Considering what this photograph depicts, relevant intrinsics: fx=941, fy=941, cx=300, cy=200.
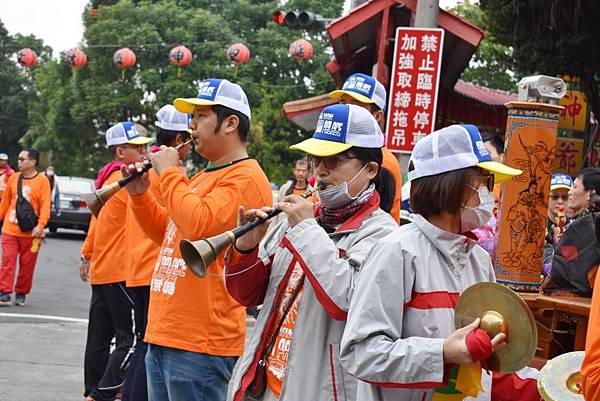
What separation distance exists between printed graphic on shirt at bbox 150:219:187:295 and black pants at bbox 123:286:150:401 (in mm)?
843

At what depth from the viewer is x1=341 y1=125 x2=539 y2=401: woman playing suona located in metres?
2.66

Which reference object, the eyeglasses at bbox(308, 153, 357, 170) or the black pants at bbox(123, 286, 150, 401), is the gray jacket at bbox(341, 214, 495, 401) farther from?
the black pants at bbox(123, 286, 150, 401)

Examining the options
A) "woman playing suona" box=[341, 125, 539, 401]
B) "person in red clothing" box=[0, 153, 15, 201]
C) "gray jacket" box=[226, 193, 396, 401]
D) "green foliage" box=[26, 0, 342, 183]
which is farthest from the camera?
"green foliage" box=[26, 0, 342, 183]

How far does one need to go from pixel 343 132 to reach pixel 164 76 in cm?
3454

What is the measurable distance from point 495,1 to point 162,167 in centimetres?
1012

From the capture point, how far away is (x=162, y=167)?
4.32 metres

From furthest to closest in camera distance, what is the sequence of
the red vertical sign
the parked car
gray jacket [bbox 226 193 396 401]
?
the parked car
the red vertical sign
gray jacket [bbox 226 193 396 401]

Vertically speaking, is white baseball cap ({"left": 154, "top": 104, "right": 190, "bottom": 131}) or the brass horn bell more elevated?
white baseball cap ({"left": 154, "top": 104, "right": 190, "bottom": 131})

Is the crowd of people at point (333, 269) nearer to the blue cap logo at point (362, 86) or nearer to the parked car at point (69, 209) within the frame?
the blue cap logo at point (362, 86)

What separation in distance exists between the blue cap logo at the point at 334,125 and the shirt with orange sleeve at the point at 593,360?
4.01ft

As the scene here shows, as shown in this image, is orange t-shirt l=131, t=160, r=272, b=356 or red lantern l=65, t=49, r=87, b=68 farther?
red lantern l=65, t=49, r=87, b=68

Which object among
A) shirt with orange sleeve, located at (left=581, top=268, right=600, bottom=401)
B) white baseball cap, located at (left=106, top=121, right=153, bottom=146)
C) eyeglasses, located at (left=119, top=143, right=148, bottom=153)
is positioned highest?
white baseball cap, located at (left=106, top=121, right=153, bottom=146)

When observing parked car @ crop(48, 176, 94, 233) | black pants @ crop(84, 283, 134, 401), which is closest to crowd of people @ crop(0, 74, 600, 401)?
black pants @ crop(84, 283, 134, 401)

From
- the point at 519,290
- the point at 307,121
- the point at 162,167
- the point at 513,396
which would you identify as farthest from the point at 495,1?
the point at 513,396
